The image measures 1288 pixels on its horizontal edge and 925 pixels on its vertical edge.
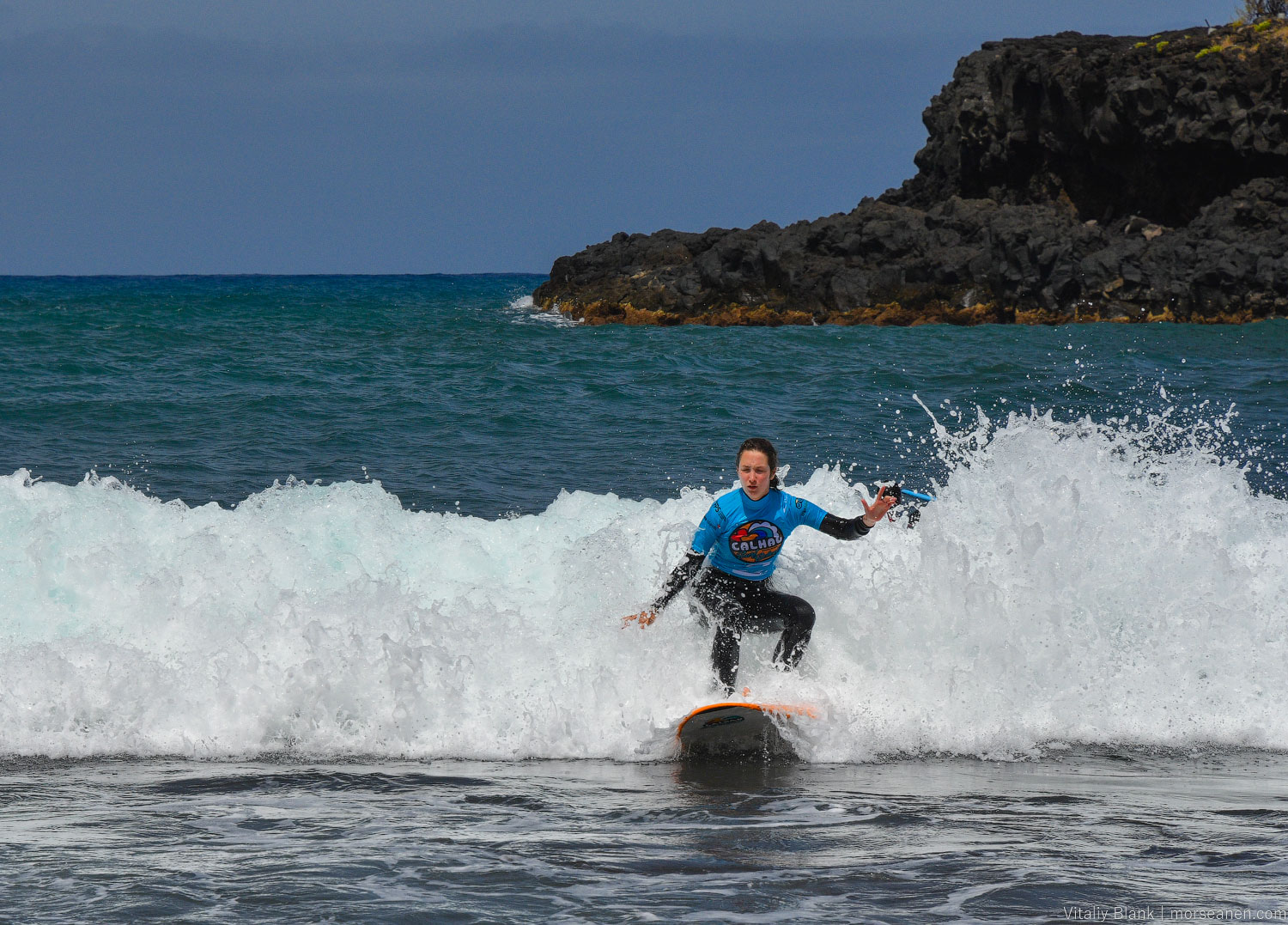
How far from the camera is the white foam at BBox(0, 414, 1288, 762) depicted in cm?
645

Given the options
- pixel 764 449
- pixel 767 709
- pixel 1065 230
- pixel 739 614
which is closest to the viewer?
pixel 767 709

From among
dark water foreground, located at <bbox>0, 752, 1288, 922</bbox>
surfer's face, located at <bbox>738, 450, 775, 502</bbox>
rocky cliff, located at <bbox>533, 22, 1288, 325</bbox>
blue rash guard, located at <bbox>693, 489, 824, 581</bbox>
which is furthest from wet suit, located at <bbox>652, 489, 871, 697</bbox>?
rocky cliff, located at <bbox>533, 22, 1288, 325</bbox>

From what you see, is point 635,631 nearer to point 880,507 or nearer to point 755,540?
point 755,540

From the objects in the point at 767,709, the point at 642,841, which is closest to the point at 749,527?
the point at 767,709

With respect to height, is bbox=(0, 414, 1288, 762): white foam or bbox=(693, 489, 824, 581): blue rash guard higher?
bbox=(693, 489, 824, 581): blue rash guard

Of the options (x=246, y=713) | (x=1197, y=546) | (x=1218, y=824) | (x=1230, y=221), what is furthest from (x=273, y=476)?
(x=1230, y=221)

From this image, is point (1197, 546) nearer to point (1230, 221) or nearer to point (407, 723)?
point (407, 723)

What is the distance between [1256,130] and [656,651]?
41.1 metres

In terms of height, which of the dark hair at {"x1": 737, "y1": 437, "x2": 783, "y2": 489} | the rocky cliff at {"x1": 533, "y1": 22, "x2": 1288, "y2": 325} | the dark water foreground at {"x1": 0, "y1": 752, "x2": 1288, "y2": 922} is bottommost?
the dark water foreground at {"x1": 0, "y1": 752, "x2": 1288, "y2": 922}

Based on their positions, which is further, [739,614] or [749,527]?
[739,614]

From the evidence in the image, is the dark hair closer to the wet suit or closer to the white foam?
the wet suit

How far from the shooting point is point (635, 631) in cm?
689

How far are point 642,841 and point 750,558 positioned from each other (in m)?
Result: 2.05

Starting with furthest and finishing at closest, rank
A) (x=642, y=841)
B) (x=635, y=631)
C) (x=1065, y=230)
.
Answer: (x=1065, y=230), (x=635, y=631), (x=642, y=841)
